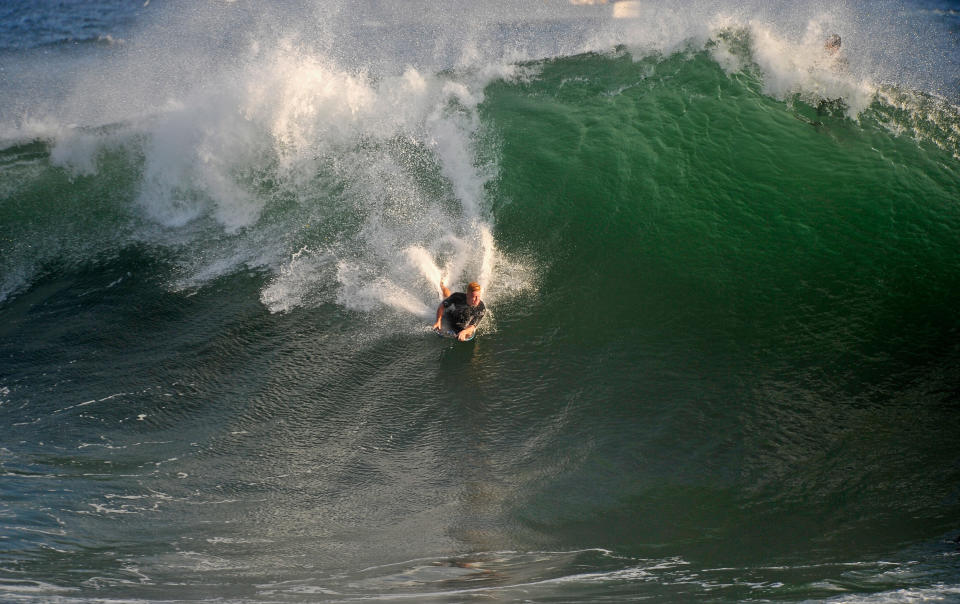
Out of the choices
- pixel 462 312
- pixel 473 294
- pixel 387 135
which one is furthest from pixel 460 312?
pixel 387 135

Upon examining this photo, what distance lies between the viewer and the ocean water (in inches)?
272

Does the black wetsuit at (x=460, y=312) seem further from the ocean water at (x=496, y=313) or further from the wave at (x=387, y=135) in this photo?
the wave at (x=387, y=135)

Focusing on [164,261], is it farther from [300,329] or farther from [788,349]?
[788,349]

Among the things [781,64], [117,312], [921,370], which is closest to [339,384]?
[117,312]

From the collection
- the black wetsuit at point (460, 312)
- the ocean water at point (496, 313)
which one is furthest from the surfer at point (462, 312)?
the ocean water at point (496, 313)

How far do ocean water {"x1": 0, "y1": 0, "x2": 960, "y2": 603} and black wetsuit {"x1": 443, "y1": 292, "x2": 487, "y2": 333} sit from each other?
1.31 ft

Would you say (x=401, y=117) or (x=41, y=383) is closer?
(x=41, y=383)

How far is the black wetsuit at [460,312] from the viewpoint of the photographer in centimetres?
838

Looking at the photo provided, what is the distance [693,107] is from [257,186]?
7.66 metres

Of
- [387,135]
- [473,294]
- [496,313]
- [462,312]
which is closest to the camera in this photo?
[473,294]

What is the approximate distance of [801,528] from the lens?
699cm

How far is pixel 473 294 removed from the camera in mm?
8250

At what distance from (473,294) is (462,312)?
31cm

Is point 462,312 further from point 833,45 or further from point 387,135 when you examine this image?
point 833,45
